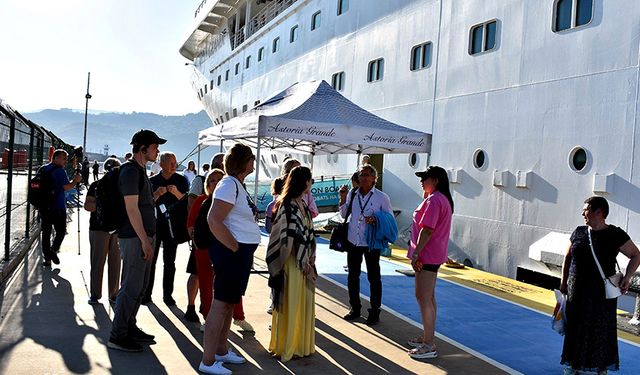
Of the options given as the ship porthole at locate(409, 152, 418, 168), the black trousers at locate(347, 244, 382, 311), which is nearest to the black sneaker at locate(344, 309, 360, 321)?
the black trousers at locate(347, 244, 382, 311)

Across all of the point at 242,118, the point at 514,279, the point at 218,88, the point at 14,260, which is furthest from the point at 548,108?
the point at 218,88

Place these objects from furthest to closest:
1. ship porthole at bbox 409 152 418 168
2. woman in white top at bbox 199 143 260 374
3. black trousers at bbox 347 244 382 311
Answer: ship porthole at bbox 409 152 418 168
black trousers at bbox 347 244 382 311
woman in white top at bbox 199 143 260 374

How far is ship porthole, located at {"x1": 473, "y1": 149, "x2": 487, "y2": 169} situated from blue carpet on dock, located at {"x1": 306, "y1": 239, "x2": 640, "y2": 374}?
11.4 ft

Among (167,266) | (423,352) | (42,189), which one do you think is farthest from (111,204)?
(42,189)

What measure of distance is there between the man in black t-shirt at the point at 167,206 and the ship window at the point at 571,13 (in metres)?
7.48

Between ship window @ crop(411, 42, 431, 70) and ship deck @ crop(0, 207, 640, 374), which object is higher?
ship window @ crop(411, 42, 431, 70)

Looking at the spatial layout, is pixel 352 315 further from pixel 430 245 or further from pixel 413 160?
pixel 413 160

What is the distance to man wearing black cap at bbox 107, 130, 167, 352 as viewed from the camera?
4.42 meters

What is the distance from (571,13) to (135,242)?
8.77 m

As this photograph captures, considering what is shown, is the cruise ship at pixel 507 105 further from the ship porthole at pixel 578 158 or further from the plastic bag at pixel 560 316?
the plastic bag at pixel 560 316

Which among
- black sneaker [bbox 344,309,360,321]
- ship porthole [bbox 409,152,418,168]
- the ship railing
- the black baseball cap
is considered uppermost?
the ship railing

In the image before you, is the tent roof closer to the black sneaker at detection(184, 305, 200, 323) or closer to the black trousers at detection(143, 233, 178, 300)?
the black trousers at detection(143, 233, 178, 300)

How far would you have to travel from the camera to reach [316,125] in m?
8.88

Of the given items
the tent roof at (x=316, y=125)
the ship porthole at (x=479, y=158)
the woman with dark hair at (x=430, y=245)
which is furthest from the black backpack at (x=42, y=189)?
the ship porthole at (x=479, y=158)
